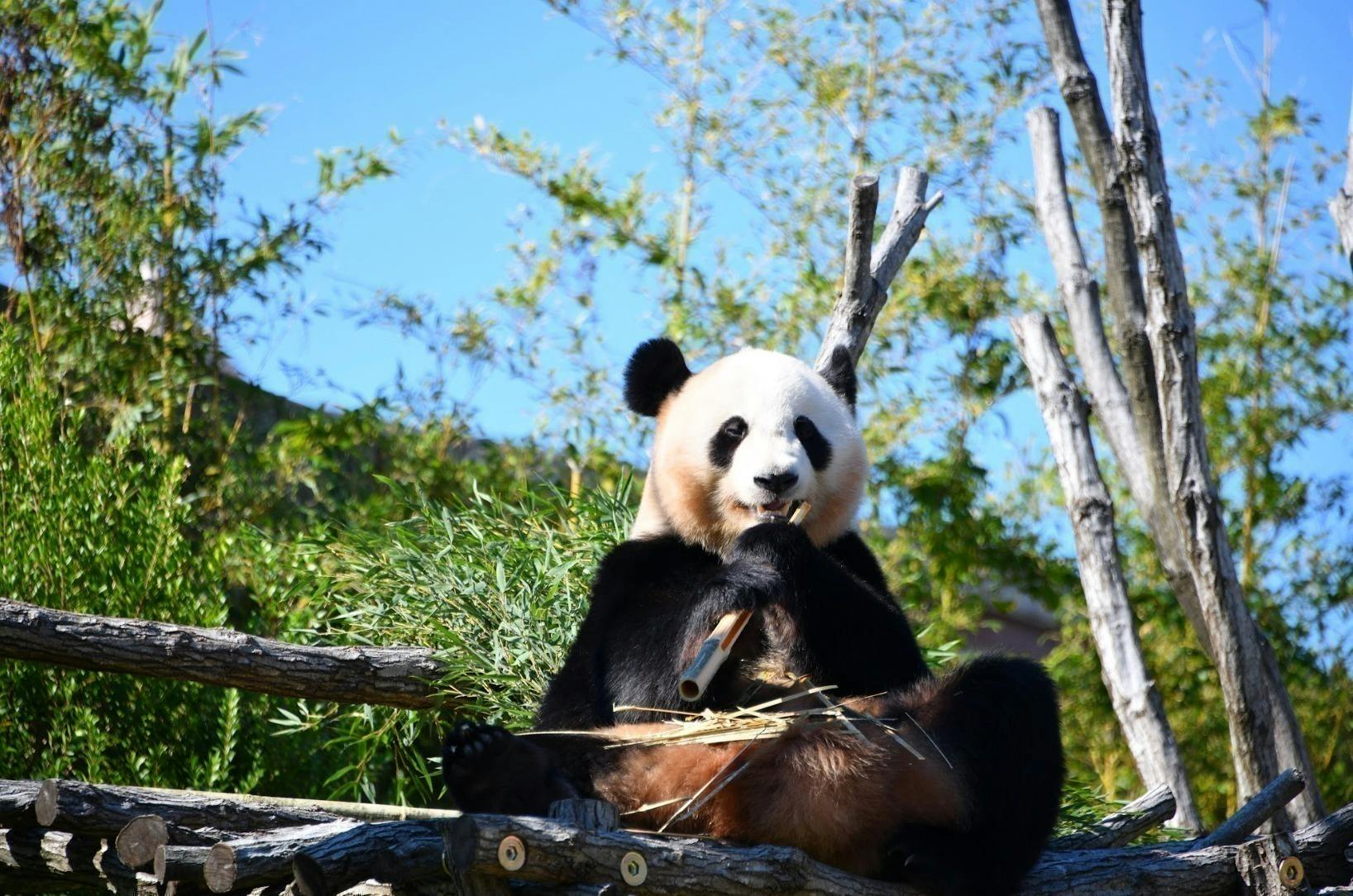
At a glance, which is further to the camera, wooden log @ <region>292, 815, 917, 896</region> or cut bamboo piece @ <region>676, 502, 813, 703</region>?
cut bamboo piece @ <region>676, 502, 813, 703</region>

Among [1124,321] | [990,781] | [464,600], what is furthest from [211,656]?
[1124,321]

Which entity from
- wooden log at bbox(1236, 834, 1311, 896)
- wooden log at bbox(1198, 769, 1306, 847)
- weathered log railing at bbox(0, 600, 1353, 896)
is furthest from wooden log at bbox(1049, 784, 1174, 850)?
wooden log at bbox(1236, 834, 1311, 896)

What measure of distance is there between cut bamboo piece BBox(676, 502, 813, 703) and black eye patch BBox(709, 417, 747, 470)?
18.3 inches

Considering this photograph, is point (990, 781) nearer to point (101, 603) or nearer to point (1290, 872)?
point (1290, 872)

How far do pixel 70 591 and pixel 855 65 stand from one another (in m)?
4.69

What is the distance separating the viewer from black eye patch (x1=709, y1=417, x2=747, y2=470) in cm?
303

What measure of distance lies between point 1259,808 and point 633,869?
1.87 meters

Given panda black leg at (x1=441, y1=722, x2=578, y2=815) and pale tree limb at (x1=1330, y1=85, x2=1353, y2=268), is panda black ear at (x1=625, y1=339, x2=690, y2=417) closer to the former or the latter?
panda black leg at (x1=441, y1=722, x2=578, y2=815)

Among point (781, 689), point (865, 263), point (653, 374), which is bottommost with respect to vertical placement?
point (781, 689)

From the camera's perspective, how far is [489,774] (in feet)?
7.66

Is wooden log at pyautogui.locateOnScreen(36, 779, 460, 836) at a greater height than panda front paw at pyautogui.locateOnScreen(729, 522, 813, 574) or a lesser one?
lesser

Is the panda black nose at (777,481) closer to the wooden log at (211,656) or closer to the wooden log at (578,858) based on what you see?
the wooden log at (578,858)

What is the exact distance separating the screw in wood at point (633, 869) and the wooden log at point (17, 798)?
134cm

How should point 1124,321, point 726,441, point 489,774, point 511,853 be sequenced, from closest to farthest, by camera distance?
point 511,853
point 489,774
point 726,441
point 1124,321
